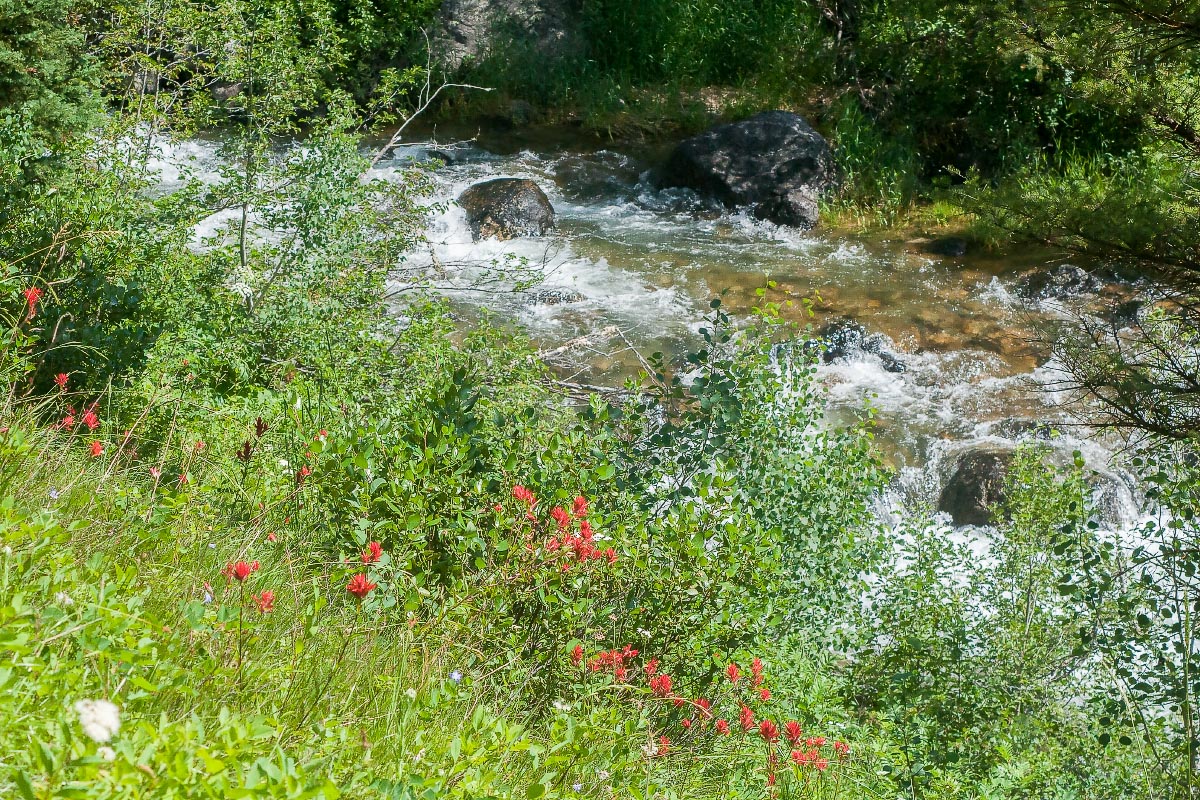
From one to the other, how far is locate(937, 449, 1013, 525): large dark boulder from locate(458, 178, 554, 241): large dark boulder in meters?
6.21

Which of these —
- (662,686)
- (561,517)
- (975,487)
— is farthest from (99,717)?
(975,487)

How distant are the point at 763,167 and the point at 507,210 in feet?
11.9

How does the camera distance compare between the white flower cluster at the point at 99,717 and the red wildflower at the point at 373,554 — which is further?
the red wildflower at the point at 373,554

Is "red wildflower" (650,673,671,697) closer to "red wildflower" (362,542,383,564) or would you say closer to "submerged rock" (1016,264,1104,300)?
"red wildflower" (362,542,383,564)

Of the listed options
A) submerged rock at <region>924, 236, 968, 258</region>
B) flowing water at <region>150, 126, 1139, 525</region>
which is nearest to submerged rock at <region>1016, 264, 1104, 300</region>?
flowing water at <region>150, 126, 1139, 525</region>

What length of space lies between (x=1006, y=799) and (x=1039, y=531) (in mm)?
1880

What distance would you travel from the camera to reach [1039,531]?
17.4ft

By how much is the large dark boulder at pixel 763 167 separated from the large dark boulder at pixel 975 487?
589 centimetres

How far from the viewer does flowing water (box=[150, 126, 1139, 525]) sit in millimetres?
8961

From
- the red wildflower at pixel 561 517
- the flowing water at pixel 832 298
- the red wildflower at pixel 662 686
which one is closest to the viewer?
the red wildflower at pixel 662 686

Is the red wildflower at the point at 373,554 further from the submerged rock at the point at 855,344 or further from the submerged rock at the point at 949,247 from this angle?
the submerged rock at the point at 949,247

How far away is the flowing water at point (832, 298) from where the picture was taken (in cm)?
896

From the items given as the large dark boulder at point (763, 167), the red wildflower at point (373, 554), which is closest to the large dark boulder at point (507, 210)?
the large dark boulder at point (763, 167)

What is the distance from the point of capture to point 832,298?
11.2 m
